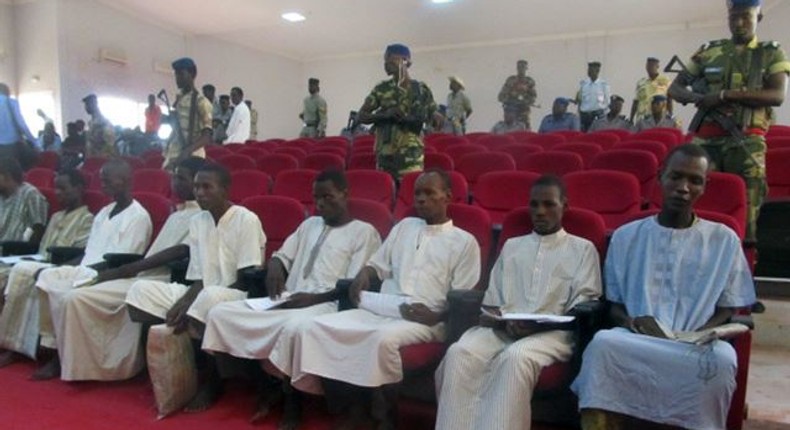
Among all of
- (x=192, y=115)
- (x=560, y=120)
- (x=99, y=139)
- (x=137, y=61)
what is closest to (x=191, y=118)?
(x=192, y=115)

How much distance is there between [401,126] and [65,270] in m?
2.33

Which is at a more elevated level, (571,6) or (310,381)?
(571,6)

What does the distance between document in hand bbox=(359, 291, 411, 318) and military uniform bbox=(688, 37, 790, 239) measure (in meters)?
1.83

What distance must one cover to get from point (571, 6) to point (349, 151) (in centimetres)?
662

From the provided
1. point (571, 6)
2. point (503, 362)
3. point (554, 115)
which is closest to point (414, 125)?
point (503, 362)

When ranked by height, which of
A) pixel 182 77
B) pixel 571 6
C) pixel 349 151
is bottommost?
pixel 349 151

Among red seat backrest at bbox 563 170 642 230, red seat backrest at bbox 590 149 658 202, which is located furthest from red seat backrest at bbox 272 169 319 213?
red seat backrest at bbox 590 149 658 202

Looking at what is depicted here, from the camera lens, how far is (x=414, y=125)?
4.36 m

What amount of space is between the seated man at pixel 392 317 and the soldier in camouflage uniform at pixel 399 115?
1598 mm

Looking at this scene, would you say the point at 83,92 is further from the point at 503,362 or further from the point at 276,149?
the point at 503,362

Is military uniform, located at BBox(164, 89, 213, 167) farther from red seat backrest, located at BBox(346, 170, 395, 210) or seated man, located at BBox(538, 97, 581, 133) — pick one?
seated man, located at BBox(538, 97, 581, 133)

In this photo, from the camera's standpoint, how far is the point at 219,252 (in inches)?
121

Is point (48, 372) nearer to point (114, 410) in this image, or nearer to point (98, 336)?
point (98, 336)

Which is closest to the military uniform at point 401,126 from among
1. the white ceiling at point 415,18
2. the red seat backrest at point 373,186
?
the red seat backrest at point 373,186
